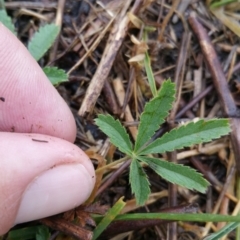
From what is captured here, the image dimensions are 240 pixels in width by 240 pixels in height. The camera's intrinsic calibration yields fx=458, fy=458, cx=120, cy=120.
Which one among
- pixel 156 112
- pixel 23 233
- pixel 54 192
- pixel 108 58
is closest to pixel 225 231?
pixel 156 112

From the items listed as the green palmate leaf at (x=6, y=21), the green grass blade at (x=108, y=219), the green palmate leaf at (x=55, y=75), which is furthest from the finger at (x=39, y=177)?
the green palmate leaf at (x=6, y=21)

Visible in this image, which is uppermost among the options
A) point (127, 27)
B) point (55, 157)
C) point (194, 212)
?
point (127, 27)

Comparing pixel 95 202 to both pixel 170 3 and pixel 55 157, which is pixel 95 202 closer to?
pixel 55 157

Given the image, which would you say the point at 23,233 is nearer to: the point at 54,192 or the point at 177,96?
the point at 54,192

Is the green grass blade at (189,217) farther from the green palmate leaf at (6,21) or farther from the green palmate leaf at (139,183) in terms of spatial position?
the green palmate leaf at (6,21)

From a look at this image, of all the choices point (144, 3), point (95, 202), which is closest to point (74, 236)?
point (95, 202)

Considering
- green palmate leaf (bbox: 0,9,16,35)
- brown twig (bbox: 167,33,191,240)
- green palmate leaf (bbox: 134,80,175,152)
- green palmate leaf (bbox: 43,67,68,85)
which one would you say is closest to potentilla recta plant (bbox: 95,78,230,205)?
green palmate leaf (bbox: 134,80,175,152)
